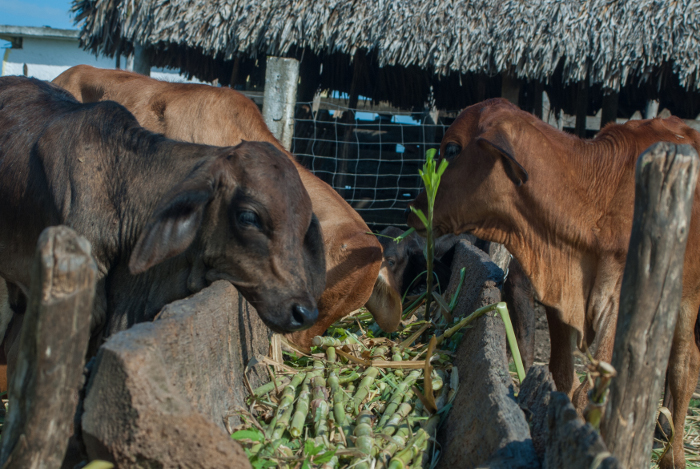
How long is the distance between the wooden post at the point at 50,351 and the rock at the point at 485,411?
1.16 m

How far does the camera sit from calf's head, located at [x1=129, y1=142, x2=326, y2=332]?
2615 mm

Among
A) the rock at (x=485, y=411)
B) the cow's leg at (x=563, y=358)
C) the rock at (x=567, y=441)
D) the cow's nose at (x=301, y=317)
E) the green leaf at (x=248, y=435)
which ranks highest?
the rock at (x=567, y=441)

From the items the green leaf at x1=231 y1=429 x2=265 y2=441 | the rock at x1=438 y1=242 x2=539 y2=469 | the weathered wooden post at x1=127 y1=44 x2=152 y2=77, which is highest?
the weathered wooden post at x1=127 y1=44 x2=152 y2=77

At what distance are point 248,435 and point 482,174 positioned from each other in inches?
87.6

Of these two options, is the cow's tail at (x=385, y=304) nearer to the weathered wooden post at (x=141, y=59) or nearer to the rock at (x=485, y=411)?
the rock at (x=485, y=411)

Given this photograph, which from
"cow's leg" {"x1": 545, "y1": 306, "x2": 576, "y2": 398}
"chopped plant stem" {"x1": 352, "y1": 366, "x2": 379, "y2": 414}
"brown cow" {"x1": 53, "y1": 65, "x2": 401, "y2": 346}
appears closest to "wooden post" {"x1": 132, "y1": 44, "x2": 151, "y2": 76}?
"brown cow" {"x1": 53, "y1": 65, "x2": 401, "y2": 346}

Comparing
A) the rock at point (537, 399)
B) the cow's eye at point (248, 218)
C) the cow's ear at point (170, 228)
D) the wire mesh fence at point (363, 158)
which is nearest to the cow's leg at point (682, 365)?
the rock at point (537, 399)

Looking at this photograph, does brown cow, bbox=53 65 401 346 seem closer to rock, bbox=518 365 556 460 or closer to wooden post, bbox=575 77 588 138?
rock, bbox=518 365 556 460

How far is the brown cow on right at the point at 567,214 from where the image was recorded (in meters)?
3.70

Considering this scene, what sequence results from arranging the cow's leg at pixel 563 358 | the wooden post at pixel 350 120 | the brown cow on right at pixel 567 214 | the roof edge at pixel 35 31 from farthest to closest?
the roof edge at pixel 35 31, the wooden post at pixel 350 120, the cow's leg at pixel 563 358, the brown cow on right at pixel 567 214

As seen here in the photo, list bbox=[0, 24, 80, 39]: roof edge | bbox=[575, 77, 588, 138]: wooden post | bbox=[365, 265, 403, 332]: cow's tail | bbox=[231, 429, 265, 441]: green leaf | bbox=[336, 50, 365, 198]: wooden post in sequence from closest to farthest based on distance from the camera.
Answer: bbox=[231, 429, 265, 441]: green leaf
bbox=[365, 265, 403, 332]: cow's tail
bbox=[336, 50, 365, 198]: wooden post
bbox=[575, 77, 588, 138]: wooden post
bbox=[0, 24, 80, 39]: roof edge

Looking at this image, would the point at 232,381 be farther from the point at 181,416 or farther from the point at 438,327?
the point at 438,327

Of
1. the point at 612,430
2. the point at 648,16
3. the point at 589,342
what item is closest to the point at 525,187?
the point at 589,342

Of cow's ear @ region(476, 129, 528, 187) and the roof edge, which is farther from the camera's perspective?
the roof edge
